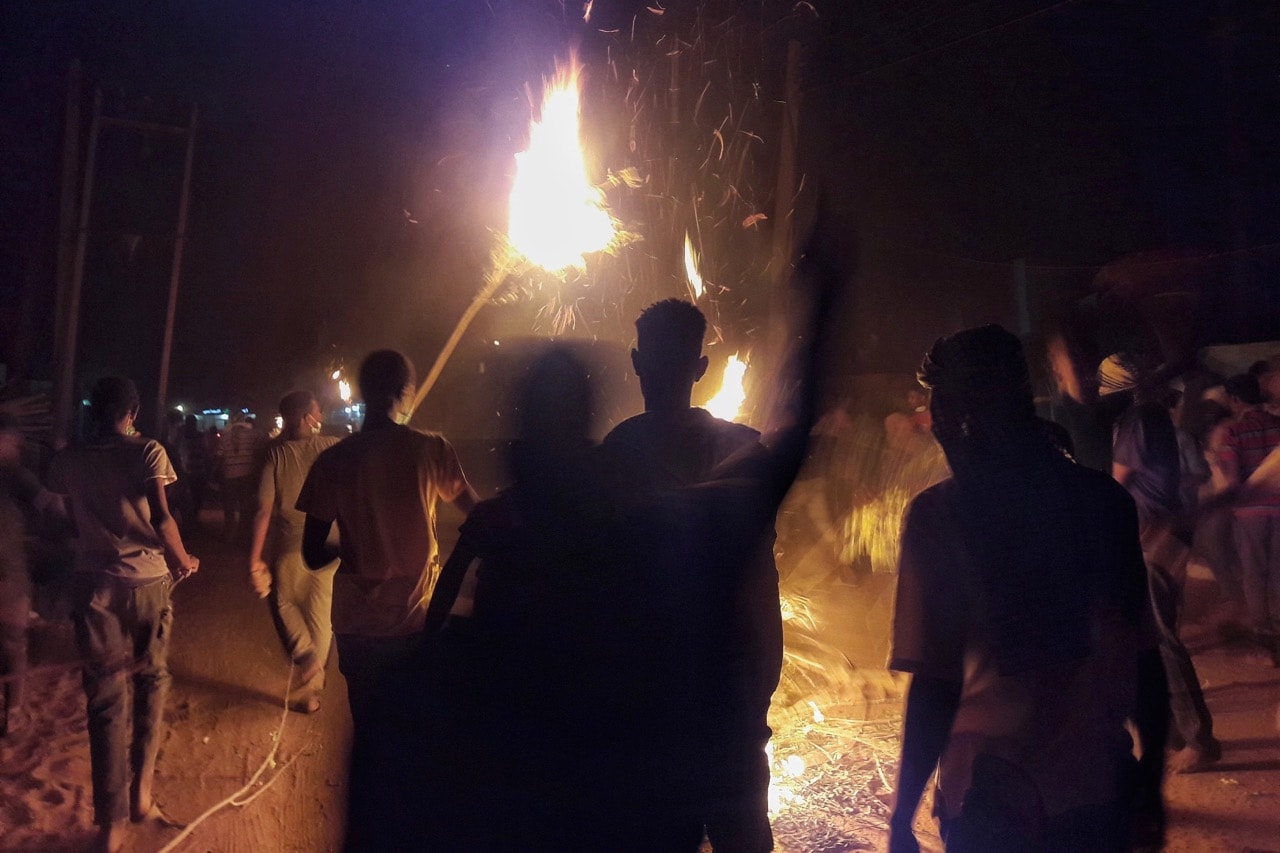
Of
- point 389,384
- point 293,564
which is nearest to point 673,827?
point 389,384

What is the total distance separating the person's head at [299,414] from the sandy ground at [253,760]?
5.89ft

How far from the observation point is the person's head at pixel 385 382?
10.8 ft

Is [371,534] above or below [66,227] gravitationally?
below

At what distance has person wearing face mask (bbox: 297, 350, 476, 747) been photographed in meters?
3.17

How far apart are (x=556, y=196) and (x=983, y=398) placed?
5.71m

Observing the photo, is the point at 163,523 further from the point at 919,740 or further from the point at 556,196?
the point at 556,196

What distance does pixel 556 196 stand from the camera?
274 inches

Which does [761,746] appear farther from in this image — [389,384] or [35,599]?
[35,599]

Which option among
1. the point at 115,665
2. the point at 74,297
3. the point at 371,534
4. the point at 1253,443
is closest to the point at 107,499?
the point at 115,665

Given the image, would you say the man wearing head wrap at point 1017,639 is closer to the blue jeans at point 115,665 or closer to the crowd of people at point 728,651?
the crowd of people at point 728,651

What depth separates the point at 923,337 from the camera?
14.8 m

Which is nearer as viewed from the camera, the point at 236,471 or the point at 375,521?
the point at 375,521

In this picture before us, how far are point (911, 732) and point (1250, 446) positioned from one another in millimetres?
4711

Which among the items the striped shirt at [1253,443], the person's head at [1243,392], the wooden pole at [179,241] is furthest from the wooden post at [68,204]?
the person's head at [1243,392]
